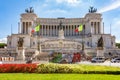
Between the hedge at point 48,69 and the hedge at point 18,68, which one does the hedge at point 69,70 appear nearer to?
the hedge at point 48,69

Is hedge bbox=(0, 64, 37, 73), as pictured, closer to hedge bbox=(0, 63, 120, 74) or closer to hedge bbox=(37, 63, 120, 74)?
hedge bbox=(0, 63, 120, 74)

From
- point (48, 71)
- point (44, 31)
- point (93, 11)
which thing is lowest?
point (48, 71)

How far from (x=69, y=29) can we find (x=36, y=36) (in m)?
19.3

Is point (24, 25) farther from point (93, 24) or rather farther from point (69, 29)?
point (93, 24)

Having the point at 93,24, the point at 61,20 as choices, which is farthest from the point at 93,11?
the point at 61,20

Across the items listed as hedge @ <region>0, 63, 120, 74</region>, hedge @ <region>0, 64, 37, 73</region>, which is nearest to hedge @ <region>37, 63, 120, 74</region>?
hedge @ <region>0, 63, 120, 74</region>

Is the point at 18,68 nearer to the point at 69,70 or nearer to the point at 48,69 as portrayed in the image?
the point at 48,69

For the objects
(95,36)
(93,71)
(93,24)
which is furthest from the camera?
(93,24)

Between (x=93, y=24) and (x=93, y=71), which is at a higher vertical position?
(x=93, y=24)

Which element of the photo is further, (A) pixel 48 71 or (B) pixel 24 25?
(B) pixel 24 25

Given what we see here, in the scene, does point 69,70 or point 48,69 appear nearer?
point 69,70

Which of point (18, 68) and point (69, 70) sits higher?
point (18, 68)

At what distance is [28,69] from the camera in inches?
1059

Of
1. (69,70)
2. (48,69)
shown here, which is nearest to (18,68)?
(48,69)
